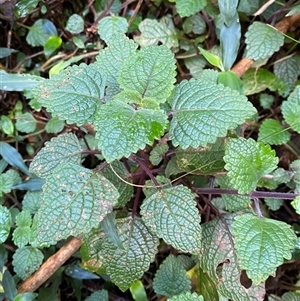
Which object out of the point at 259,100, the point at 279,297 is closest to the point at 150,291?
the point at 279,297

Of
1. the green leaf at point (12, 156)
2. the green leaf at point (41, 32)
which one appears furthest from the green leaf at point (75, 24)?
the green leaf at point (12, 156)

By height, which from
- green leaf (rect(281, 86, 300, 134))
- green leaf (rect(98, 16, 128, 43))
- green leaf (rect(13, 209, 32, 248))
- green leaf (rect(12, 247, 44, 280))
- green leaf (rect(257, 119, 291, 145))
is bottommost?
green leaf (rect(12, 247, 44, 280))

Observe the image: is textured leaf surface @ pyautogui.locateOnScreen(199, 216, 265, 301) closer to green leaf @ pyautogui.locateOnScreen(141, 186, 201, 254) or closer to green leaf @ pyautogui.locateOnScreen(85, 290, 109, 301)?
green leaf @ pyautogui.locateOnScreen(141, 186, 201, 254)

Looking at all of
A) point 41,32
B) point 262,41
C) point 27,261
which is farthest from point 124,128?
point 41,32

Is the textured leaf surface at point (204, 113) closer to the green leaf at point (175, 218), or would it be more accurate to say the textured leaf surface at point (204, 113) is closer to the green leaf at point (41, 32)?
the green leaf at point (175, 218)

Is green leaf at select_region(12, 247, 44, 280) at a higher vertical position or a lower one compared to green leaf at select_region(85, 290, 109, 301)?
higher

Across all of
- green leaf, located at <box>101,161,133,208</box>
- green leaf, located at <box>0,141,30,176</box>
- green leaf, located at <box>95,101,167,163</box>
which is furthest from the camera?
green leaf, located at <box>0,141,30,176</box>

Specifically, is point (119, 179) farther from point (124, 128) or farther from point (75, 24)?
point (75, 24)

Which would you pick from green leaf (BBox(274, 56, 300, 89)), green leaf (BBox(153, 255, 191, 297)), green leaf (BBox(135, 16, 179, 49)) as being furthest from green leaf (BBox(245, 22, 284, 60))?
green leaf (BBox(153, 255, 191, 297))
